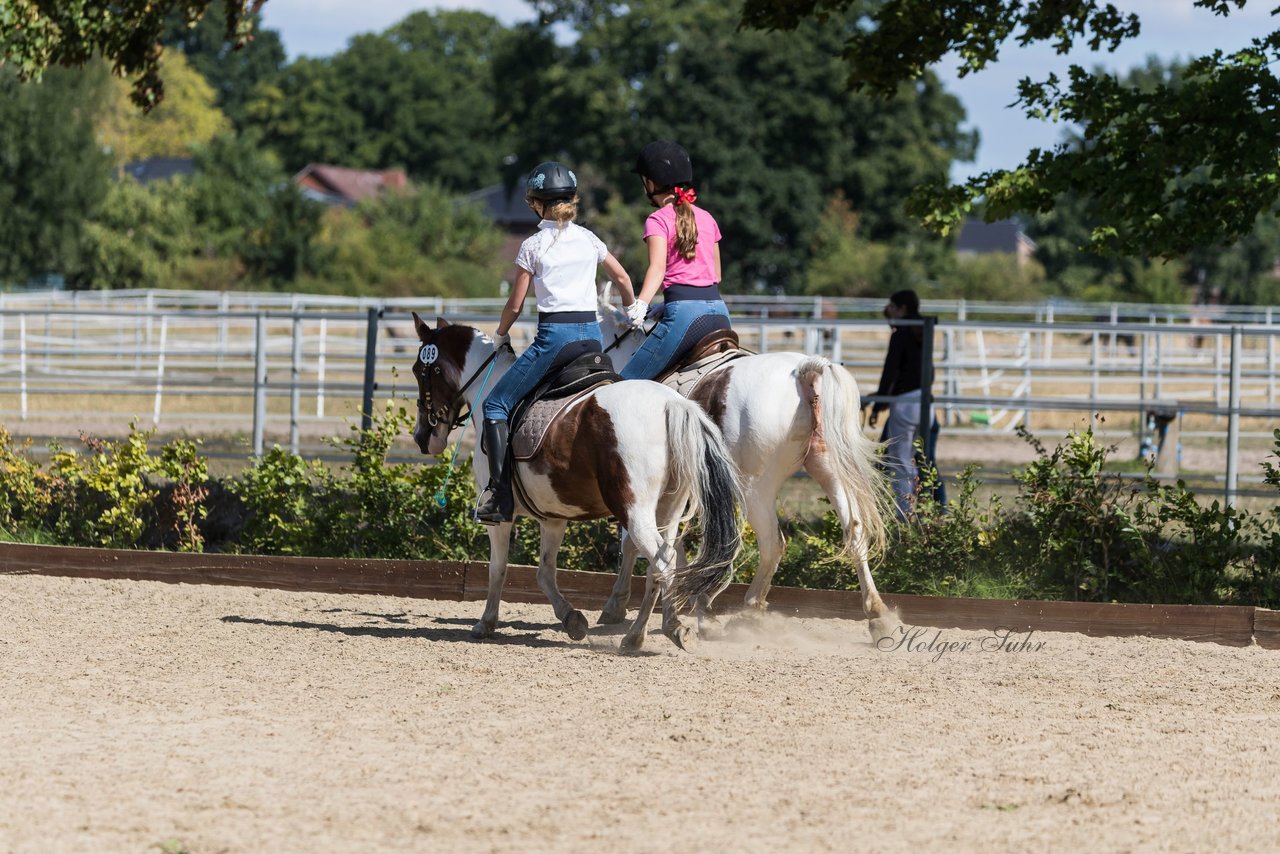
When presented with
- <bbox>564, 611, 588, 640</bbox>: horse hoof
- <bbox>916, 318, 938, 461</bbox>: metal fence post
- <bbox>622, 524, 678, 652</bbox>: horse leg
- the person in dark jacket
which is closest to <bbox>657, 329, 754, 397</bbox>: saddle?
<bbox>622, 524, 678, 652</bbox>: horse leg

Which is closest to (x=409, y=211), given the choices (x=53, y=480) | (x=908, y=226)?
(x=908, y=226)

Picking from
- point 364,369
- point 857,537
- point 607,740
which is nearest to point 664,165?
point 857,537

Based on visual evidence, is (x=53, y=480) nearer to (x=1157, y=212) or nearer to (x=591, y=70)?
(x=1157, y=212)

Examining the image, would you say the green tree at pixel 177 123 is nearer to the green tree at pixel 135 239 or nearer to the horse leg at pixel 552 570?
the green tree at pixel 135 239

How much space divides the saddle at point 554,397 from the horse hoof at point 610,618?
4.03 feet

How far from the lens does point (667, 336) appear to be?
8.16 m

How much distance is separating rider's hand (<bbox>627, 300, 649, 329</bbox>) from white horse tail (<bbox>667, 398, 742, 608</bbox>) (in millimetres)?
852

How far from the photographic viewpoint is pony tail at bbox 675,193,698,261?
798cm

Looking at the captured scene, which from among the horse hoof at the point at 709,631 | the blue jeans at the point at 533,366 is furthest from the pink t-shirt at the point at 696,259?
the horse hoof at the point at 709,631

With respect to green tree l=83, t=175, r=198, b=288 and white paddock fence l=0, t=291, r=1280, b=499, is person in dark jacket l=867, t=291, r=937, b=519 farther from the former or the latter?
green tree l=83, t=175, r=198, b=288

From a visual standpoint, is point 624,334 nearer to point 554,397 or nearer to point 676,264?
point 676,264

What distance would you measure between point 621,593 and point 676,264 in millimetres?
1780

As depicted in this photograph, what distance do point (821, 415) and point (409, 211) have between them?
54208 millimetres

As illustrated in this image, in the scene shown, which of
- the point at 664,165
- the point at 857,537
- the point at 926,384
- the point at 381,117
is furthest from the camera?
the point at 381,117
